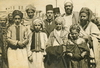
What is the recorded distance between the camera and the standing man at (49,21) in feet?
18.5

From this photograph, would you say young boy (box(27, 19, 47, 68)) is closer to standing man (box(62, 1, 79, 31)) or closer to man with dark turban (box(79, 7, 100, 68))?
standing man (box(62, 1, 79, 31))

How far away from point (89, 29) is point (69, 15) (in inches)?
26.3

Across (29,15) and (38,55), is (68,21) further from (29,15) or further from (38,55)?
(38,55)

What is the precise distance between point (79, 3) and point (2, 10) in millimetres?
2175

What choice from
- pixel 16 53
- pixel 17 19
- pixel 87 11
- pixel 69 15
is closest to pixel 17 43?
Answer: pixel 16 53

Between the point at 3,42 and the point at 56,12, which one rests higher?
the point at 56,12

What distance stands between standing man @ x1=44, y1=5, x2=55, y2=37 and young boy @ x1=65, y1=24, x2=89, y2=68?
22.9 inches

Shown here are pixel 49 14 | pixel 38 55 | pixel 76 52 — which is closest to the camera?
pixel 76 52

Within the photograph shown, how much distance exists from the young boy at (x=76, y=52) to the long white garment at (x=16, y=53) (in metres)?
1.18

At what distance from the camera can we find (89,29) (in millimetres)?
5590

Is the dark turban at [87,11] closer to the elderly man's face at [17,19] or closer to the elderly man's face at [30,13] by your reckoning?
the elderly man's face at [30,13]

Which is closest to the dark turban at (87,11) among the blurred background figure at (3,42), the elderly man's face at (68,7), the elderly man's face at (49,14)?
the elderly man's face at (68,7)

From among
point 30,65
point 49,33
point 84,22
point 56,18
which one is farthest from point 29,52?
point 84,22

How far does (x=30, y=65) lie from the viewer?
18.4 feet
